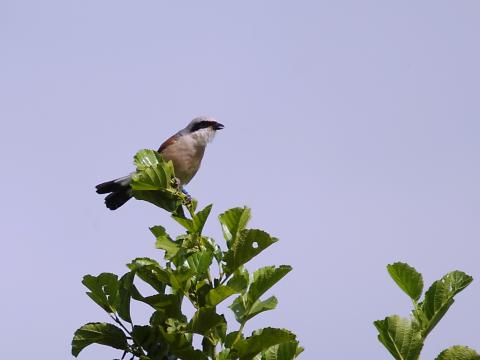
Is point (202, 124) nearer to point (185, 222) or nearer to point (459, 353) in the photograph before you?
point (185, 222)

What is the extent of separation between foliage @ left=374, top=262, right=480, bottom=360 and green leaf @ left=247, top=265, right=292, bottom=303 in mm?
442

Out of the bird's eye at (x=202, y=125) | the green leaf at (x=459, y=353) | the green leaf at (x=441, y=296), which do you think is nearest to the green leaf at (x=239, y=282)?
the green leaf at (x=441, y=296)

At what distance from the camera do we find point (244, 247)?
3.23 meters

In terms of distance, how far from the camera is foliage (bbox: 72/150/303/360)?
121 inches

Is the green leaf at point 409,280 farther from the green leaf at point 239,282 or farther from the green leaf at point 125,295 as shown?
the green leaf at point 125,295

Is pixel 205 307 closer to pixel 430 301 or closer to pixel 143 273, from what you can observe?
pixel 143 273

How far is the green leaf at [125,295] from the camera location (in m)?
3.25

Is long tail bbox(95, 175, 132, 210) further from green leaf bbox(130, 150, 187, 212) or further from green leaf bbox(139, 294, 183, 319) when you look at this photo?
green leaf bbox(139, 294, 183, 319)

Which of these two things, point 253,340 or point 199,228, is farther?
point 199,228

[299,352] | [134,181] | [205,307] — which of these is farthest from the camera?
[134,181]

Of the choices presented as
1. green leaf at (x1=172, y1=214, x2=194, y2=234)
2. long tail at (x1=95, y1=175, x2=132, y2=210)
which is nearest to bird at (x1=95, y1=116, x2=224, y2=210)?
long tail at (x1=95, y1=175, x2=132, y2=210)

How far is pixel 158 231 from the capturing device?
3.43 m

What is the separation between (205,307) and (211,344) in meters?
0.23

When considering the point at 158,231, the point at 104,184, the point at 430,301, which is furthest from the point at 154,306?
the point at 104,184
